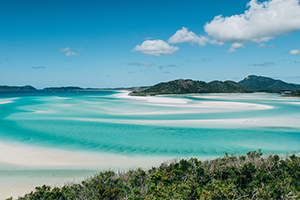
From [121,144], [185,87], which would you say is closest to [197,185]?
[121,144]

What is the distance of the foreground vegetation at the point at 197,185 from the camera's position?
3979 mm

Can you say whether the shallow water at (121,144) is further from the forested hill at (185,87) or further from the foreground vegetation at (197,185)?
the forested hill at (185,87)

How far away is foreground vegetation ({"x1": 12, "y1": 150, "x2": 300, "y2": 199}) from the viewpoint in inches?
157

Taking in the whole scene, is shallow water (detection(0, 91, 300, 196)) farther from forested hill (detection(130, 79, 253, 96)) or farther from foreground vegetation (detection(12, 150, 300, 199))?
forested hill (detection(130, 79, 253, 96))

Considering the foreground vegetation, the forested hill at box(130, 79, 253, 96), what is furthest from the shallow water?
the forested hill at box(130, 79, 253, 96)

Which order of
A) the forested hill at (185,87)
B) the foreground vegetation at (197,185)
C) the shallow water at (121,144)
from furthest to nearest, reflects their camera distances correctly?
the forested hill at (185,87)
the shallow water at (121,144)
the foreground vegetation at (197,185)

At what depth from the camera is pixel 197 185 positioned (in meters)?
4.40

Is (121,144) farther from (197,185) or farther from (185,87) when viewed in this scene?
(185,87)

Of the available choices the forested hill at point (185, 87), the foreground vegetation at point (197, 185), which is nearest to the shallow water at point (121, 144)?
the foreground vegetation at point (197, 185)

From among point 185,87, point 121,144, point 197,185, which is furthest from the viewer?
point 185,87

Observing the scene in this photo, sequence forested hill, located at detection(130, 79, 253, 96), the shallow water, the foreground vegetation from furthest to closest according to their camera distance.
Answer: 1. forested hill, located at detection(130, 79, 253, 96)
2. the shallow water
3. the foreground vegetation

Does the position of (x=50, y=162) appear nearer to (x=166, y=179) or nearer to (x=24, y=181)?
(x=24, y=181)

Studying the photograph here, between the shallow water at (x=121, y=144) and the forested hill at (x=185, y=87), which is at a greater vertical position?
the forested hill at (x=185, y=87)

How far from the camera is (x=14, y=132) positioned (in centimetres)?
1316
